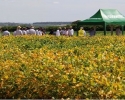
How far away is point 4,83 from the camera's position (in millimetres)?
5988

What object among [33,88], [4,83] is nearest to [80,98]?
[33,88]

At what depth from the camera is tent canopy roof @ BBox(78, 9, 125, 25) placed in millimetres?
27327

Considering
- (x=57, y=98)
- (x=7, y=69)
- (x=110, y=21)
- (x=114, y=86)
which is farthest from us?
(x=110, y=21)

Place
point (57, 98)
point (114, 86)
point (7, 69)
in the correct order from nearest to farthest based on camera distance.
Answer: point (114, 86) < point (57, 98) < point (7, 69)

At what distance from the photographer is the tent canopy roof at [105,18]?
27327 mm

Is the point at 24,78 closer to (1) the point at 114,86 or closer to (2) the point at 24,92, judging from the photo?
(2) the point at 24,92

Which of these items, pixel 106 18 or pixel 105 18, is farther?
pixel 106 18

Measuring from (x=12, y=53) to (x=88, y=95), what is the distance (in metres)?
3.83

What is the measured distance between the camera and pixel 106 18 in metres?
27.9

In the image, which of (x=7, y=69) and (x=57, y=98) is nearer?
(x=57, y=98)

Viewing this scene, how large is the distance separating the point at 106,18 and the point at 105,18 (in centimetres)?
15

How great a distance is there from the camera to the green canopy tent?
27253mm

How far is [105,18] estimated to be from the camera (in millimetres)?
27797

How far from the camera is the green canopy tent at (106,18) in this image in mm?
27253
